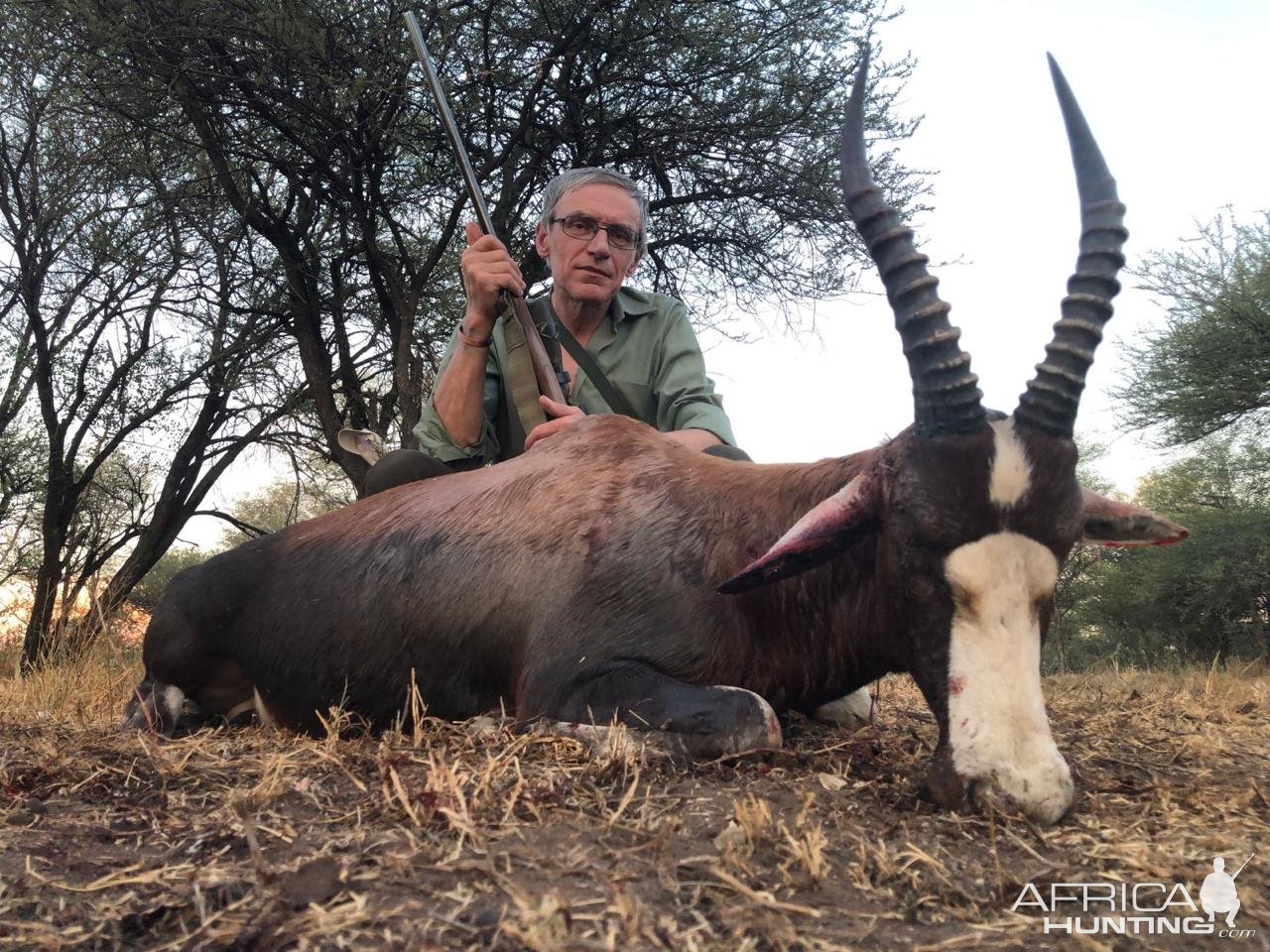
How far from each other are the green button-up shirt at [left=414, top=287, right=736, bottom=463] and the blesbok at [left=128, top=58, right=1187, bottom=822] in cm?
84

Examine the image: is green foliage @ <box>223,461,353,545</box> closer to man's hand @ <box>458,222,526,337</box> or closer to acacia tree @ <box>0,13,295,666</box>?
acacia tree @ <box>0,13,295,666</box>

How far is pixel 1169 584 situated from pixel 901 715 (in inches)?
482

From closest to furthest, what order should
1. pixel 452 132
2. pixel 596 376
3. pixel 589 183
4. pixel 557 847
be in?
pixel 557 847 → pixel 596 376 → pixel 589 183 → pixel 452 132

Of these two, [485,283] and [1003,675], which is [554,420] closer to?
[485,283]

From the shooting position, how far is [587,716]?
2.69 metres

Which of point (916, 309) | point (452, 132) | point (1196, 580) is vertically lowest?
point (1196, 580)

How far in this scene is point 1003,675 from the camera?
7.26ft

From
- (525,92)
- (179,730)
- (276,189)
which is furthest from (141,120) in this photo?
(179,730)

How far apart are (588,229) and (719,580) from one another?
2.24m

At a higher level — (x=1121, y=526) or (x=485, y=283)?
(x=485, y=283)

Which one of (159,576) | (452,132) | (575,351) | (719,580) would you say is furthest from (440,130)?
(159,576)

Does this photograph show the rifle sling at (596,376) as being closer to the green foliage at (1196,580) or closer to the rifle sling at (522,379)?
the rifle sling at (522,379)

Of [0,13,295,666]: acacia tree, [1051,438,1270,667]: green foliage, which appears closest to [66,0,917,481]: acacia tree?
[0,13,295,666]: acacia tree

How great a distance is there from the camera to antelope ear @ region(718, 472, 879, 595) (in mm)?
2559
